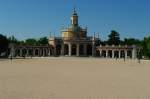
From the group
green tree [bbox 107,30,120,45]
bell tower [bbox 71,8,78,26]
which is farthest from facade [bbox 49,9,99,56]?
green tree [bbox 107,30,120,45]

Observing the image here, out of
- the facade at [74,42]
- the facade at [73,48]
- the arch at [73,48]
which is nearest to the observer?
the facade at [73,48]

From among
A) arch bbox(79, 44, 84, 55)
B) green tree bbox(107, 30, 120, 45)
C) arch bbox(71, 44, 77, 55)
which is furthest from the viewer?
green tree bbox(107, 30, 120, 45)

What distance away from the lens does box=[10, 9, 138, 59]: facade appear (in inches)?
4700

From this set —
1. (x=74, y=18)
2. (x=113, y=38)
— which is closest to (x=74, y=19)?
(x=74, y=18)

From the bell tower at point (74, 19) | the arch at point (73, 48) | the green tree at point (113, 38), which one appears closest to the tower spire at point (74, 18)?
the bell tower at point (74, 19)

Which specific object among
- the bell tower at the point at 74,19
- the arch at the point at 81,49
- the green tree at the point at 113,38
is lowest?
the arch at the point at 81,49

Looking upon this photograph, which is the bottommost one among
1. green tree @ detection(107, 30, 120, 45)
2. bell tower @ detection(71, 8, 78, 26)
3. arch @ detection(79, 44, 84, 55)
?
arch @ detection(79, 44, 84, 55)

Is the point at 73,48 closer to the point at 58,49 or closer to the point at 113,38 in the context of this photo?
the point at 58,49

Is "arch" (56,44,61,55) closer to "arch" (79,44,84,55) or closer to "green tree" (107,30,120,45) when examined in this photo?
"arch" (79,44,84,55)

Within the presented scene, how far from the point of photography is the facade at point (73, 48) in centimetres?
11938

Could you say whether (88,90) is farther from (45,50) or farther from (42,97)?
(45,50)

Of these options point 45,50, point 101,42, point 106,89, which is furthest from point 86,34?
point 106,89

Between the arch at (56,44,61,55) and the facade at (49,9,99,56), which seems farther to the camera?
the arch at (56,44,61,55)

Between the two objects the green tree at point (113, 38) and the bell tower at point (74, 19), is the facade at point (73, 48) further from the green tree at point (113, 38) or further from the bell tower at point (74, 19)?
the green tree at point (113, 38)
